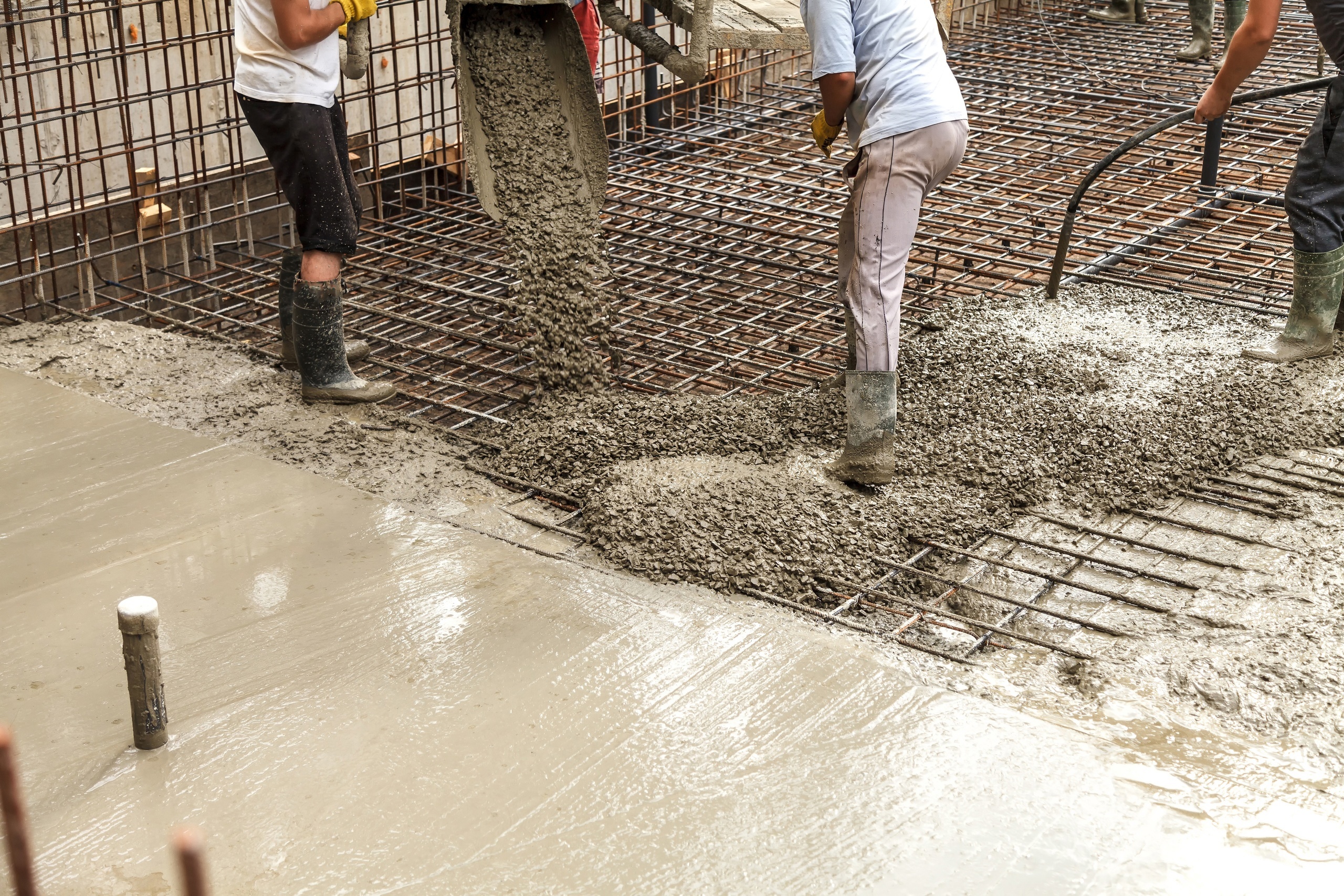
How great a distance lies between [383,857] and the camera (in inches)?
81.4

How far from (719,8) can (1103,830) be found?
11.3ft

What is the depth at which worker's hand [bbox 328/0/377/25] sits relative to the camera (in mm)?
3529

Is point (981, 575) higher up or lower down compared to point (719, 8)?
lower down

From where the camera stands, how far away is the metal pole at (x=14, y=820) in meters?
0.69

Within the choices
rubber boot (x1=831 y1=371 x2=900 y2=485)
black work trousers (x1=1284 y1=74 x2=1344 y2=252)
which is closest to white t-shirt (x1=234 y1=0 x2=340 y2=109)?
rubber boot (x1=831 y1=371 x2=900 y2=485)

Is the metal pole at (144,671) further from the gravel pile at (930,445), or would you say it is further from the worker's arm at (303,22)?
the worker's arm at (303,22)

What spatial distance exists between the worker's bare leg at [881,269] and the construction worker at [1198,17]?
4.50m

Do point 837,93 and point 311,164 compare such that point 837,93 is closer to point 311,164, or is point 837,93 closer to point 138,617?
point 311,164

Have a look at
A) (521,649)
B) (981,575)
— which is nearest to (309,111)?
(521,649)

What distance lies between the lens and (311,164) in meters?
3.66

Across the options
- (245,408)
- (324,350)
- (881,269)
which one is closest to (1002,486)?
(881,269)

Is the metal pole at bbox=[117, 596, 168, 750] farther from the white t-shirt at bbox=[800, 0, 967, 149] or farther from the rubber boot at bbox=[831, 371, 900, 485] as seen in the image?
the white t-shirt at bbox=[800, 0, 967, 149]

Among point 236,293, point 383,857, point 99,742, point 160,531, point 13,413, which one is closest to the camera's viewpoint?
point 383,857

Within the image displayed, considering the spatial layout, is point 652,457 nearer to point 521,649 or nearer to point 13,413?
point 521,649
